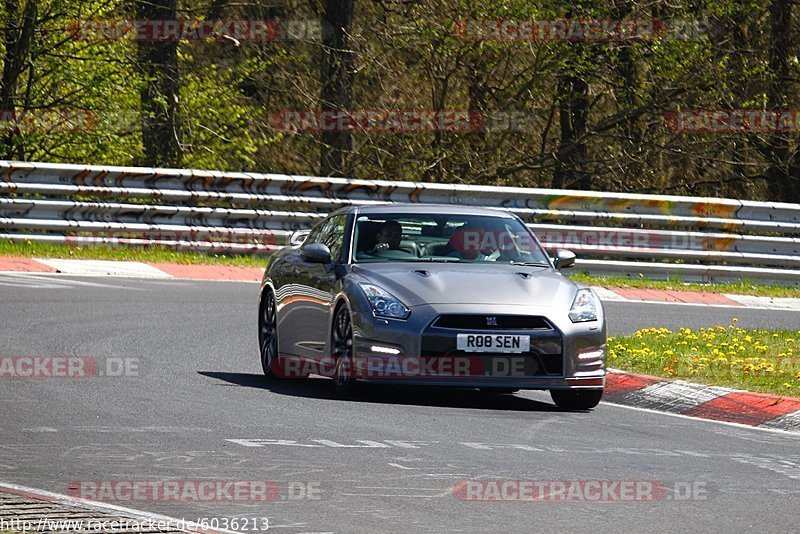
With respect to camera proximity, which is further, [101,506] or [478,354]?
[478,354]

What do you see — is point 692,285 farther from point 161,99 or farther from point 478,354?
point 478,354

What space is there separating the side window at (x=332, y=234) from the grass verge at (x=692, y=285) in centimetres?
878

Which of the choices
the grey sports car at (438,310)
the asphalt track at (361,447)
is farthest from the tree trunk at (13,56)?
the grey sports car at (438,310)

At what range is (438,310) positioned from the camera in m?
10.7

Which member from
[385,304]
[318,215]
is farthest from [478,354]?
[318,215]

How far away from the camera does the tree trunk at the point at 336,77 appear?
28.8 m

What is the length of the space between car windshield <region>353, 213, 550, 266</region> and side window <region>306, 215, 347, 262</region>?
182 mm

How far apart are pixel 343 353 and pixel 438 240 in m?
1.24

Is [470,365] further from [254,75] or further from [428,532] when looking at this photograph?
[254,75]

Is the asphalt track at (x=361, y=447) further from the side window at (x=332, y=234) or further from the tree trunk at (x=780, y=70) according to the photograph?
the tree trunk at (x=780, y=70)

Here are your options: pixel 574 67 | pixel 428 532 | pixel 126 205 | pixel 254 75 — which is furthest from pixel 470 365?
pixel 254 75

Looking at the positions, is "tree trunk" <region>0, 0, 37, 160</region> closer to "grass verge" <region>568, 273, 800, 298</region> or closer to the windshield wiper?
"grass verge" <region>568, 273, 800, 298</region>

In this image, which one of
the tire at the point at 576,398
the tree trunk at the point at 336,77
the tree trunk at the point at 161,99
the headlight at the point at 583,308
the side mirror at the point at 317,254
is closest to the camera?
the headlight at the point at 583,308

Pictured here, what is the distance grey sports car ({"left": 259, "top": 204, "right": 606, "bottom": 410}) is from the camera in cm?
1074
